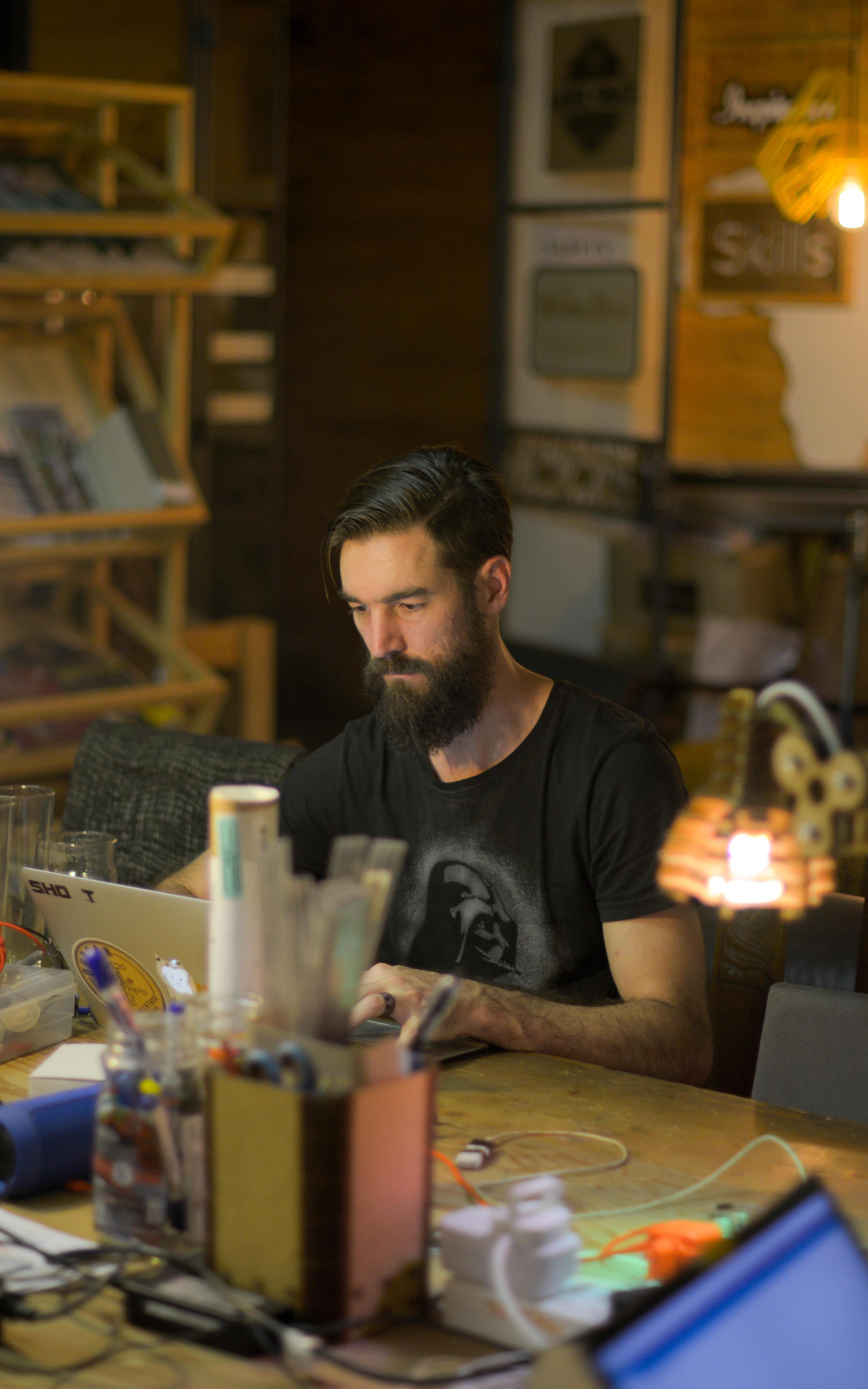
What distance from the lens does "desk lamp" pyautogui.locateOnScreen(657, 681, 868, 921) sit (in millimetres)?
968

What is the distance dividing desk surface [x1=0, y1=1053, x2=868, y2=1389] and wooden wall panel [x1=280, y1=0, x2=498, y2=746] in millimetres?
4017

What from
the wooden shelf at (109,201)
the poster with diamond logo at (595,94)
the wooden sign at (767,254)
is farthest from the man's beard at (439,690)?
the poster with diamond logo at (595,94)

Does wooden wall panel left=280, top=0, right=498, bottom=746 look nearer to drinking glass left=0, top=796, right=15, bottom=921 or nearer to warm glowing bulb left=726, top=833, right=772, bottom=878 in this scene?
drinking glass left=0, top=796, right=15, bottom=921

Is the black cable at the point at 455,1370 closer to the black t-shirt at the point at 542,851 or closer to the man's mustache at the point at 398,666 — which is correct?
the black t-shirt at the point at 542,851

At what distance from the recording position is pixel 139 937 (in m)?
1.53

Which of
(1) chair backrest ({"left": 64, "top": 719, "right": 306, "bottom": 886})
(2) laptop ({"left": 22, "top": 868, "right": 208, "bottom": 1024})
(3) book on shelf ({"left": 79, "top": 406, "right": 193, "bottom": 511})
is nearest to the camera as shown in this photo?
(2) laptop ({"left": 22, "top": 868, "right": 208, "bottom": 1024})

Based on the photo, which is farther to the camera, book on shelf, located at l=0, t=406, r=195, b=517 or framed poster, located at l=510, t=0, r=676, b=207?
framed poster, located at l=510, t=0, r=676, b=207

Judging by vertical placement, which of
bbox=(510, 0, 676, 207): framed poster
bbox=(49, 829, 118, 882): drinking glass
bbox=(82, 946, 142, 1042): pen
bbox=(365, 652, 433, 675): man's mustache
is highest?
bbox=(510, 0, 676, 207): framed poster

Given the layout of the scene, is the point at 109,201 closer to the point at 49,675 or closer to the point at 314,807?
the point at 49,675

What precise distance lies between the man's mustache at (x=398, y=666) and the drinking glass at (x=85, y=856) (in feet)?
1.25

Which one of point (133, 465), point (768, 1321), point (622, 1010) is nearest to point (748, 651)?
point (133, 465)

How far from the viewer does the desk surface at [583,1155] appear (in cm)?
100

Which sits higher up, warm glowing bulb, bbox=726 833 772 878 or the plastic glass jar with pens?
warm glowing bulb, bbox=726 833 772 878

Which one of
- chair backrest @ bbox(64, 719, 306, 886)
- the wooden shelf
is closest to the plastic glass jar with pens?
chair backrest @ bbox(64, 719, 306, 886)
